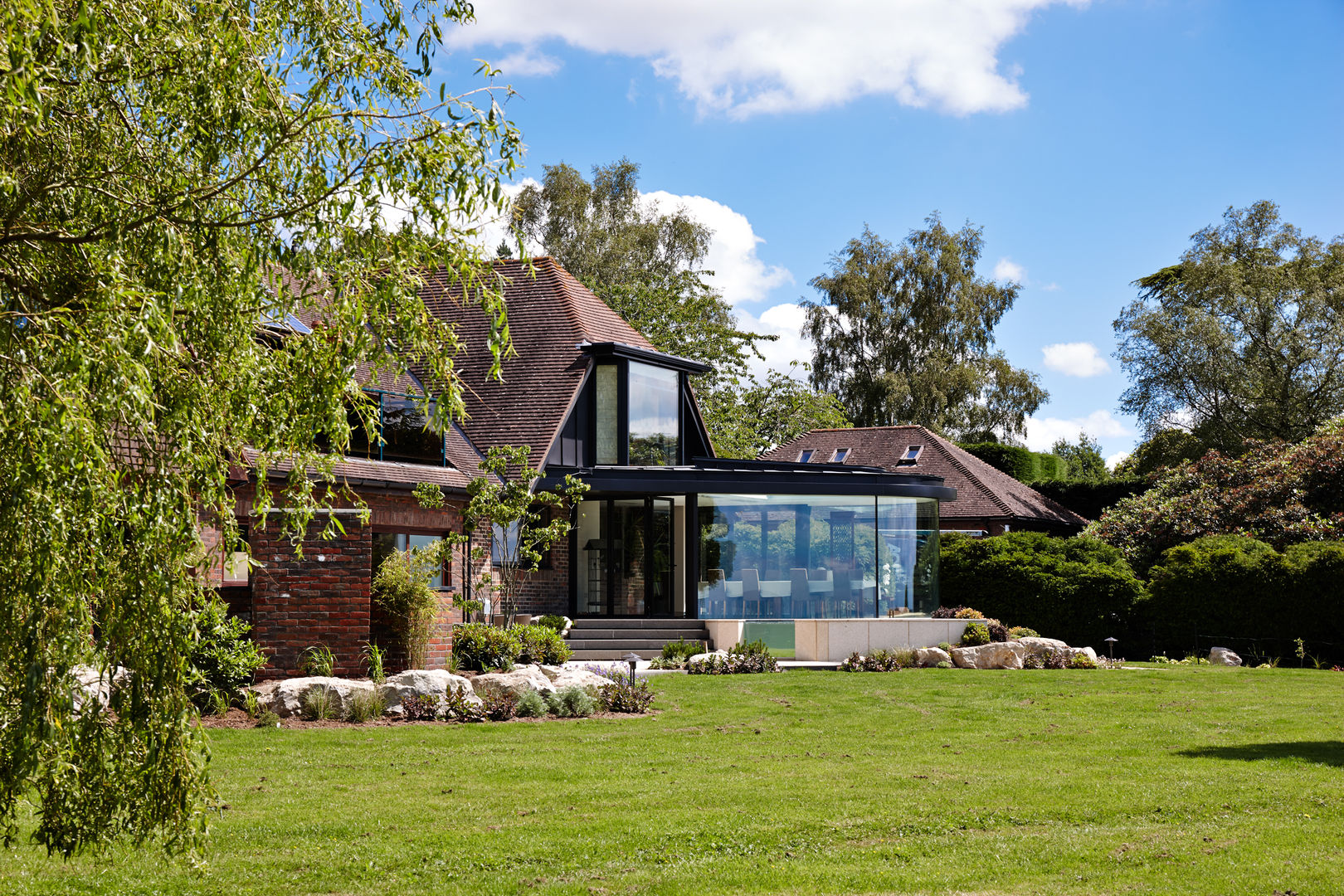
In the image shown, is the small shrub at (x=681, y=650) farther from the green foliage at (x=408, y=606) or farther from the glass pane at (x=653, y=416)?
the green foliage at (x=408, y=606)

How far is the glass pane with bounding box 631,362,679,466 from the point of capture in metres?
23.6

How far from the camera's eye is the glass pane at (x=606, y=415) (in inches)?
917

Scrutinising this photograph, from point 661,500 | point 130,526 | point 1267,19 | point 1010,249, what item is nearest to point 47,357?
point 130,526

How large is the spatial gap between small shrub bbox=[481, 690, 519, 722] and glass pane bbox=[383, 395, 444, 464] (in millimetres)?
6630

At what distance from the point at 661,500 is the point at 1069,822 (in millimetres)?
15228

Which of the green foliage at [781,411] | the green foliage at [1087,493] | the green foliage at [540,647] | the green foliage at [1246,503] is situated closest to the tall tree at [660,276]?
the green foliage at [781,411]

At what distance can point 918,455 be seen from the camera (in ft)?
114

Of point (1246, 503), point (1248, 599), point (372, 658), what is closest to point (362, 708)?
point (372, 658)

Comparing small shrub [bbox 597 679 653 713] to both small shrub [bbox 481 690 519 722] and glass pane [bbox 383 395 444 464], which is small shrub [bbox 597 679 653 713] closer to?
small shrub [bbox 481 690 519 722]

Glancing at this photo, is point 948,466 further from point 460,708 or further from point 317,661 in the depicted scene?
point 317,661

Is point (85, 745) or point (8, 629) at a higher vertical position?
point (8, 629)

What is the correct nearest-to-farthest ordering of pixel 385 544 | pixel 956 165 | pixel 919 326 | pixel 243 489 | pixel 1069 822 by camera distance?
pixel 1069 822 → pixel 243 489 → pixel 385 544 → pixel 956 165 → pixel 919 326

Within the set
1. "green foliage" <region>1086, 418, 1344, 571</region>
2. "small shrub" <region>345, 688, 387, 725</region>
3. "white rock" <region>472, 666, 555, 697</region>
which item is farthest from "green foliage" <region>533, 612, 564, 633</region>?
"green foliage" <region>1086, 418, 1344, 571</region>

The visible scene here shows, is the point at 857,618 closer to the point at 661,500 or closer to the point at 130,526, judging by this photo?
the point at 661,500
